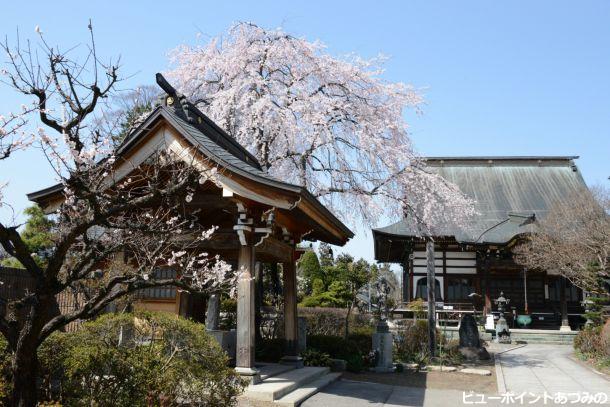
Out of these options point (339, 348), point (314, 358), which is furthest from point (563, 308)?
point (314, 358)

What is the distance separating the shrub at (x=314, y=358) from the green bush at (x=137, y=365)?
17.1 feet

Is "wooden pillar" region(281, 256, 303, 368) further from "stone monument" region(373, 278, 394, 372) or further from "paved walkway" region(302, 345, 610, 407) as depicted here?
"stone monument" region(373, 278, 394, 372)

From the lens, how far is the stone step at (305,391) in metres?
7.39

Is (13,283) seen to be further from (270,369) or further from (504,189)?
(504,189)

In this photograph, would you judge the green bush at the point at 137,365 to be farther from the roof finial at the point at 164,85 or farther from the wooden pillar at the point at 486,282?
the wooden pillar at the point at 486,282

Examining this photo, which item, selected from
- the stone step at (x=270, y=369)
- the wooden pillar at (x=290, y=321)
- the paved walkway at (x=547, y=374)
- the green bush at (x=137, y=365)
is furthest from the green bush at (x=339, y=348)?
the green bush at (x=137, y=365)

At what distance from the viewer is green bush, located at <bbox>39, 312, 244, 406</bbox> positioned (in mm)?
4895

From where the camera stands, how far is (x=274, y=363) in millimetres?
10789

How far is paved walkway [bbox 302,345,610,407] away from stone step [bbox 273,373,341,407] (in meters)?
0.11

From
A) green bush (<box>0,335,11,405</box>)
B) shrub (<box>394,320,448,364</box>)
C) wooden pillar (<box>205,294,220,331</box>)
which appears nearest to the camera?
green bush (<box>0,335,11,405</box>)

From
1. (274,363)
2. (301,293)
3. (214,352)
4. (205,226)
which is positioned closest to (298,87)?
(205,226)

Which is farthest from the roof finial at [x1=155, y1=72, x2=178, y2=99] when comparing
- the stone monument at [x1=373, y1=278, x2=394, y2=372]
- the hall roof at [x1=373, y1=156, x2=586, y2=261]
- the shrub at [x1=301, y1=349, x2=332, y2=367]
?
the hall roof at [x1=373, y1=156, x2=586, y2=261]

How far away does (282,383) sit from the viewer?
325 inches

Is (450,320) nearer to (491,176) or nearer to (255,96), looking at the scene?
(491,176)
